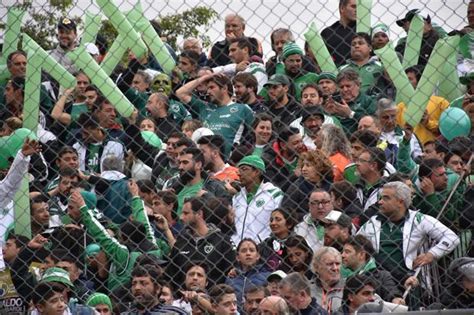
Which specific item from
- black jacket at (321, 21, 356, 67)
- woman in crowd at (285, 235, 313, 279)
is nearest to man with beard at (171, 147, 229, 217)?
woman in crowd at (285, 235, 313, 279)

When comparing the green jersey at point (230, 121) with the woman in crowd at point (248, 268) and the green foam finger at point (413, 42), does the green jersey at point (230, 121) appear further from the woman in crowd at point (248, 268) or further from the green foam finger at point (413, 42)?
the woman in crowd at point (248, 268)

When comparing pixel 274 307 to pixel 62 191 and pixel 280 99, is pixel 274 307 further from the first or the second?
pixel 280 99

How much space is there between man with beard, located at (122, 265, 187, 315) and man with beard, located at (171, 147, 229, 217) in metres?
1.24

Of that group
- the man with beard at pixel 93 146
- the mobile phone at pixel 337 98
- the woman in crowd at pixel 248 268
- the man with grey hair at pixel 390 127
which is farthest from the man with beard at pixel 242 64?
the woman in crowd at pixel 248 268

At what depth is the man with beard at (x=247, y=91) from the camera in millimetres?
14336

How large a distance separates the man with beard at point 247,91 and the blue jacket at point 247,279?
2.30 meters

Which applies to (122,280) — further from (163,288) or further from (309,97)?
(309,97)

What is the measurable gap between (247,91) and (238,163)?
104 cm

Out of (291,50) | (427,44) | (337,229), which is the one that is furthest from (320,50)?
(337,229)

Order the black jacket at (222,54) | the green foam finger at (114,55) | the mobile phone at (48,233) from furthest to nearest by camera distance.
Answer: the black jacket at (222,54) < the green foam finger at (114,55) < the mobile phone at (48,233)

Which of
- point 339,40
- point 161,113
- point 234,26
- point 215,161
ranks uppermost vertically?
point 339,40

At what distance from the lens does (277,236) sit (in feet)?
41.0

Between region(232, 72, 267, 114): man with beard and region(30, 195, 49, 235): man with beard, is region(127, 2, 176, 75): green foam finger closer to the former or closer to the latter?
region(232, 72, 267, 114): man with beard

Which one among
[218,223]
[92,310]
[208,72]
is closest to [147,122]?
[208,72]
